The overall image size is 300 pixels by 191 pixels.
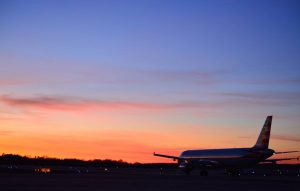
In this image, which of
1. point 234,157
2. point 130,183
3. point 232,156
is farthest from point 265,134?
point 130,183

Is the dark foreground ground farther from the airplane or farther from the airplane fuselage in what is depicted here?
the airplane fuselage

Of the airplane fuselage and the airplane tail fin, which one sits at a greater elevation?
the airplane tail fin

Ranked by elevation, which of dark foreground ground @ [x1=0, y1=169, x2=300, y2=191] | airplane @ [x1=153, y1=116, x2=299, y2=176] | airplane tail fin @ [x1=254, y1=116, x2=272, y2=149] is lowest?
dark foreground ground @ [x1=0, y1=169, x2=300, y2=191]

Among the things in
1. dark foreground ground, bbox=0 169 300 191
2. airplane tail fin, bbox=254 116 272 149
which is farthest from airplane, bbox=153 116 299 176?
dark foreground ground, bbox=0 169 300 191

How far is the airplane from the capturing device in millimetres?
60844

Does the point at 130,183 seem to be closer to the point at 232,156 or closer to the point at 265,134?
the point at 265,134

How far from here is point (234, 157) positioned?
2544 inches

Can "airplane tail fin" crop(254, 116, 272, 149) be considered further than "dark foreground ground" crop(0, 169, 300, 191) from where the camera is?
Yes

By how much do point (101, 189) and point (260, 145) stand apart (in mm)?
38160

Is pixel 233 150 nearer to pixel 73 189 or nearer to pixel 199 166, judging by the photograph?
pixel 199 166

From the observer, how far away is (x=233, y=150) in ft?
216

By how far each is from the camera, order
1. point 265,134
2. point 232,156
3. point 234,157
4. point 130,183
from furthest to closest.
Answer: point 232,156 < point 234,157 < point 265,134 < point 130,183

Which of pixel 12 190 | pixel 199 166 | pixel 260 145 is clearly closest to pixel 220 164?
pixel 199 166

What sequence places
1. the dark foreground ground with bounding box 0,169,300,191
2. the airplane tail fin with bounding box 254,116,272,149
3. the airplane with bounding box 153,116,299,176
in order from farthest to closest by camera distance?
the airplane with bounding box 153,116,299,176 < the airplane tail fin with bounding box 254,116,272,149 < the dark foreground ground with bounding box 0,169,300,191
